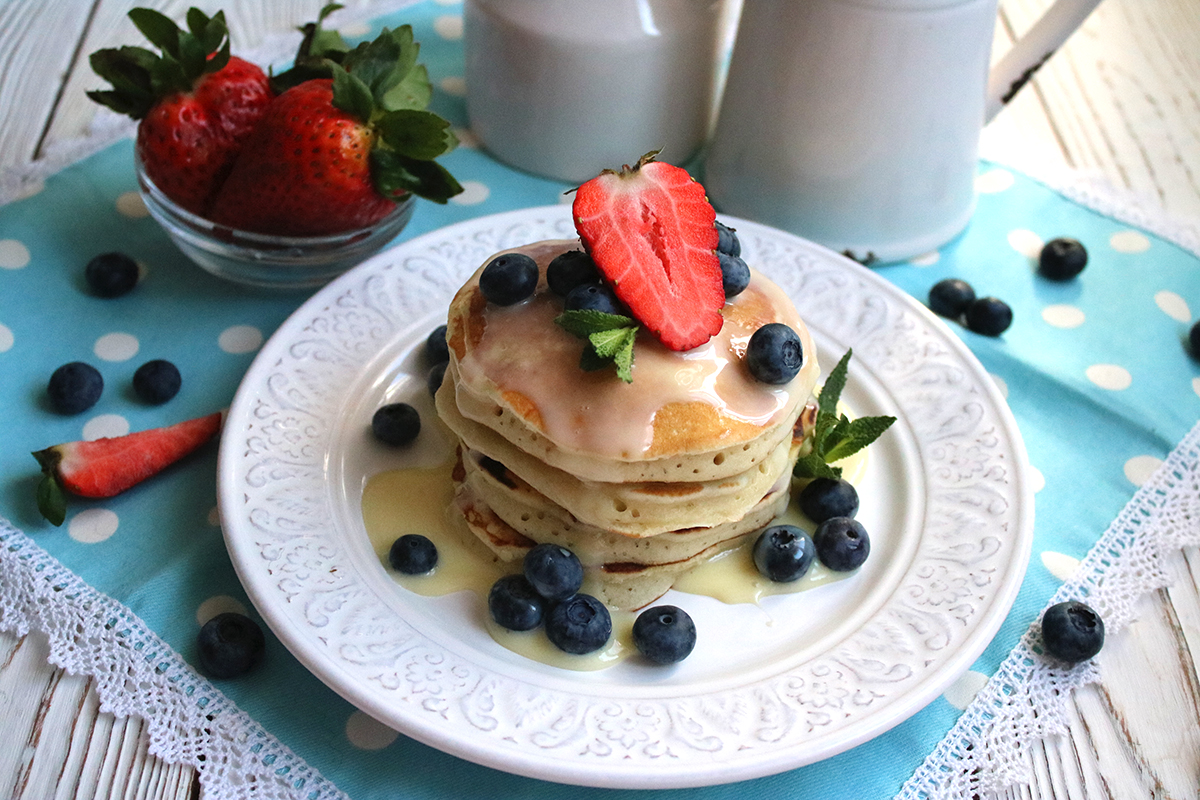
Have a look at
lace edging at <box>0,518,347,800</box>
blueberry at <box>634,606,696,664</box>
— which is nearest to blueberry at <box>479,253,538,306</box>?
blueberry at <box>634,606,696,664</box>

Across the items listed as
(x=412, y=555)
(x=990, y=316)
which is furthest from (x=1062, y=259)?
(x=412, y=555)

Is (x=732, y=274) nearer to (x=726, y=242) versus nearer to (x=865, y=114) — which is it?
(x=726, y=242)

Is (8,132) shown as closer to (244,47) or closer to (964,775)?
(244,47)

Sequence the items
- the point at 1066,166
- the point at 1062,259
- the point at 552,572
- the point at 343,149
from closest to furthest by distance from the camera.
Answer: the point at 552,572 → the point at 343,149 → the point at 1062,259 → the point at 1066,166

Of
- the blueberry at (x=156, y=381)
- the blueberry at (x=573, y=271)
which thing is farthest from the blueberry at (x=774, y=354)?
the blueberry at (x=156, y=381)

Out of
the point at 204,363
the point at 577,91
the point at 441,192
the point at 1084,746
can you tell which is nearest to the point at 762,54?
the point at 577,91

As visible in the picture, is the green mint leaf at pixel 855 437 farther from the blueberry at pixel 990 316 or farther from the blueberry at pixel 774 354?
the blueberry at pixel 990 316

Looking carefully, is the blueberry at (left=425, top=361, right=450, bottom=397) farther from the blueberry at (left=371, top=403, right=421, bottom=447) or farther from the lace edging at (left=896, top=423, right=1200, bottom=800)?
the lace edging at (left=896, top=423, right=1200, bottom=800)
